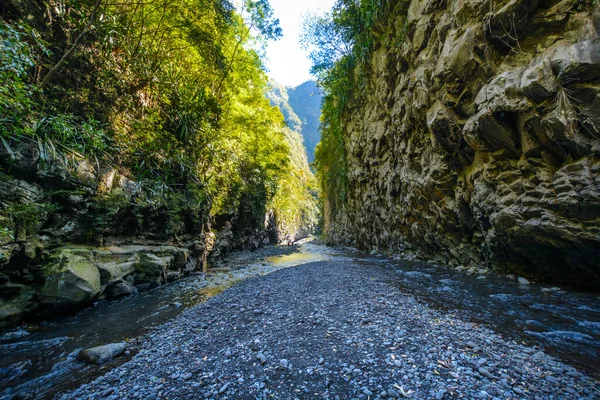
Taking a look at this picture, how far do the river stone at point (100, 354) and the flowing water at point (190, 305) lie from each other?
0.31 feet

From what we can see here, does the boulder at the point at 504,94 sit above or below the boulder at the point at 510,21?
below

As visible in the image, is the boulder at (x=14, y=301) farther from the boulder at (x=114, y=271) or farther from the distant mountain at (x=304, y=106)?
the distant mountain at (x=304, y=106)

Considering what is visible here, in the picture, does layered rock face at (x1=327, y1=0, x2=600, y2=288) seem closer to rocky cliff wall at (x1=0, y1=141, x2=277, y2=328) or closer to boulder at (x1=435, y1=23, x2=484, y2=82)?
boulder at (x1=435, y1=23, x2=484, y2=82)

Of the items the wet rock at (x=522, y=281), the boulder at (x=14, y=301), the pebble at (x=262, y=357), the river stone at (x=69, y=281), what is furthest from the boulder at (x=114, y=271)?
the wet rock at (x=522, y=281)

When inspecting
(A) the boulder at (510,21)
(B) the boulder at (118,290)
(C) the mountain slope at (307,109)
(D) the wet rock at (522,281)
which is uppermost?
(C) the mountain slope at (307,109)

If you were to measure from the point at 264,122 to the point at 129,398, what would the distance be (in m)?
16.3

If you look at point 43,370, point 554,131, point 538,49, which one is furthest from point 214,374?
point 538,49

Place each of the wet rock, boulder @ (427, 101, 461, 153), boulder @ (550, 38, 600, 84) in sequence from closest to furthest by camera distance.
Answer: boulder @ (550, 38, 600, 84) < the wet rock < boulder @ (427, 101, 461, 153)

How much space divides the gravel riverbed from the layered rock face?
364 cm

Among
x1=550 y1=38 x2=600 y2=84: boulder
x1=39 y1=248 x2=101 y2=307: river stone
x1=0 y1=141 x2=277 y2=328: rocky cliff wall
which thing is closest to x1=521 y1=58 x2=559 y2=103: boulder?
x1=550 y1=38 x2=600 y2=84: boulder

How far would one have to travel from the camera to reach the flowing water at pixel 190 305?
2957 millimetres

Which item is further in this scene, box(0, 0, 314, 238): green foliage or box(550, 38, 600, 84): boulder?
box(0, 0, 314, 238): green foliage

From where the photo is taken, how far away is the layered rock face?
4414 mm

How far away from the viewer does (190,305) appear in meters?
5.82
